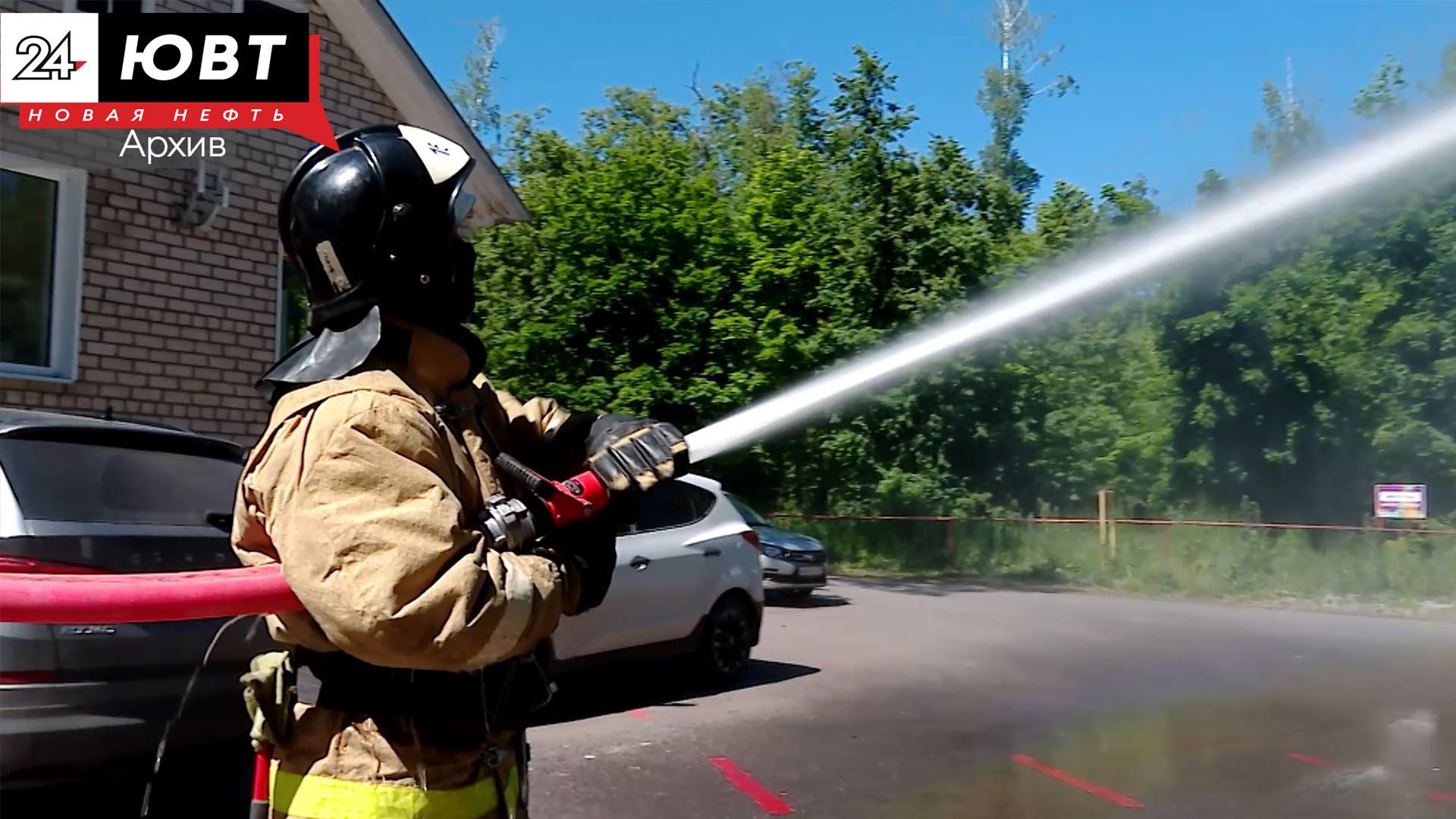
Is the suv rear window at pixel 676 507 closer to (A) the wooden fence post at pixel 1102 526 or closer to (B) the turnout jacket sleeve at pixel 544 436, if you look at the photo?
(B) the turnout jacket sleeve at pixel 544 436

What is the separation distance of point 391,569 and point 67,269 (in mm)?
9172

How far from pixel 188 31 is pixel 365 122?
2140mm

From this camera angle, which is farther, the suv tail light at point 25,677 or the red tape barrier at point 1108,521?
the red tape barrier at point 1108,521

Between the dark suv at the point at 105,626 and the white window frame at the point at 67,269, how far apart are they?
539 cm

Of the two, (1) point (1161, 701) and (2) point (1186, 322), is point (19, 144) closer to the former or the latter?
(1) point (1161, 701)

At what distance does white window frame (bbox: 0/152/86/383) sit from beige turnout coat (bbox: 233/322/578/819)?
28.1ft

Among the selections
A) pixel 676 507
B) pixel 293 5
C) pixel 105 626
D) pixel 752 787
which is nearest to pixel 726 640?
pixel 676 507

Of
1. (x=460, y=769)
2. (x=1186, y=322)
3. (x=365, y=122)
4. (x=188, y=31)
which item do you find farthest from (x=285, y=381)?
(x=1186, y=322)

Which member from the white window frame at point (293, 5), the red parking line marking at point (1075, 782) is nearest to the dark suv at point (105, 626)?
the red parking line marking at point (1075, 782)

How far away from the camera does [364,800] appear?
1963 mm

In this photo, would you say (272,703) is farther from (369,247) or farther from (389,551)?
(369,247)

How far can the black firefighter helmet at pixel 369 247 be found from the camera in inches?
84.4

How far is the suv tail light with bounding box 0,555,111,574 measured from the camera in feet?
13.2

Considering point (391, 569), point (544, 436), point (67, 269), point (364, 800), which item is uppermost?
point (67, 269)
